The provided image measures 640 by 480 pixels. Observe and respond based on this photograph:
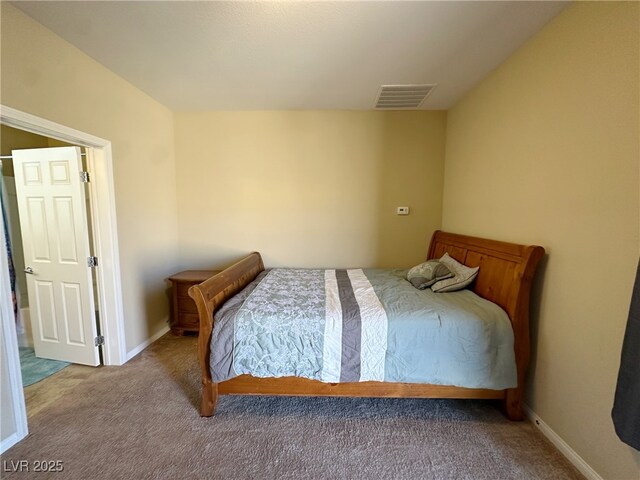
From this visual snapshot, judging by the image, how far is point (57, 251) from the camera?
233 centimetres

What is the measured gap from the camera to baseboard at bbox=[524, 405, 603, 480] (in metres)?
1.38

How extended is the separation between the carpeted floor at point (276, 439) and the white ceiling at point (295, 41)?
270 centimetres

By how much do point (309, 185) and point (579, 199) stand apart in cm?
247

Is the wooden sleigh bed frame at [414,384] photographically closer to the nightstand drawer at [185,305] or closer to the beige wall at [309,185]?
the nightstand drawer at [185,305]

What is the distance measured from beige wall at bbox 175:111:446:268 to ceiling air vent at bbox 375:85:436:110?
7.0 inches

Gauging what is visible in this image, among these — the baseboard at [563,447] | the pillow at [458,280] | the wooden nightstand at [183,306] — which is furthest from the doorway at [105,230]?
the baseboard at [563,447]

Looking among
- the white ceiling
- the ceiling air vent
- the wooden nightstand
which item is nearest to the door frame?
the wooden nightstand

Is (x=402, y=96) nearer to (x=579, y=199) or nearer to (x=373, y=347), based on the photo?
(x=579, y=199)

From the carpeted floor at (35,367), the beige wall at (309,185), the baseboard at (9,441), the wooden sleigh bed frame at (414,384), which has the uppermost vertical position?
the beige wall at (309,185)

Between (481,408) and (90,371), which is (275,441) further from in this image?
(90,371)

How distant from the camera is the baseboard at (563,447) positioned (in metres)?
1.38

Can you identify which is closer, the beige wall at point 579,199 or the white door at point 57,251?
the beige wall at point 579,199

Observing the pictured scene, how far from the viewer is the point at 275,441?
161cm

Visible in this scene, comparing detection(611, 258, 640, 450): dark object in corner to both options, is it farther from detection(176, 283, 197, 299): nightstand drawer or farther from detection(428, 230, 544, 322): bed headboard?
detection(176, 283, 197, 299): nightstand drawer
